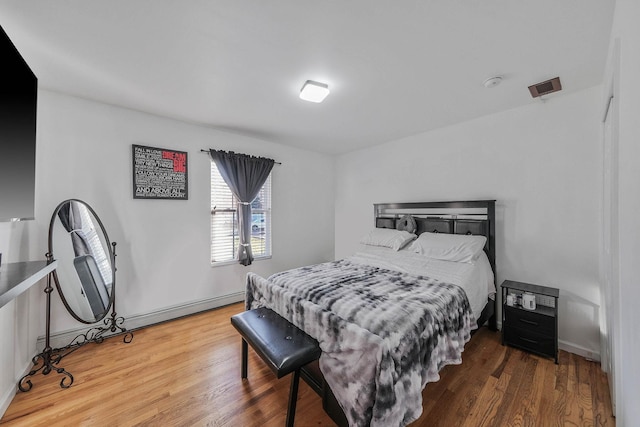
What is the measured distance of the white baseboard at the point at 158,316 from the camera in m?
2.26

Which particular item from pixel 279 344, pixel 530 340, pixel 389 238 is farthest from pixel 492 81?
pixel 279 344

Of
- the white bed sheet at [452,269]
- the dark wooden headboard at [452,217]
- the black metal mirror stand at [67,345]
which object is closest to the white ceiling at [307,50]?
the dark wooden headboard at [452,217]

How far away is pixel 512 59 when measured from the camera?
176 cm

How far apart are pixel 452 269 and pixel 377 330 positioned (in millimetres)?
1398

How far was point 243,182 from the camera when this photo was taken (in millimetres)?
3369

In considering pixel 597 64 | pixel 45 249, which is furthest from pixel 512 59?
pixel 45 249

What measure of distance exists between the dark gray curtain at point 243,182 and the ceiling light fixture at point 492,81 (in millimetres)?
2732

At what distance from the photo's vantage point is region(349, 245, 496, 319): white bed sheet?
7.17 feet

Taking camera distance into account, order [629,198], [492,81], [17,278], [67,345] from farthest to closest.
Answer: [67,345]
[492,81]
[17,278]
[629,198]

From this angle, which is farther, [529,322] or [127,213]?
[127,213]

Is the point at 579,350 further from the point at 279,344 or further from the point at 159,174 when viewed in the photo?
the point at 159,174

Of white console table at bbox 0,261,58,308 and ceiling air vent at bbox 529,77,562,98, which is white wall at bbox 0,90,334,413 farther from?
ceiling air vent at bbox 529,77,562,98

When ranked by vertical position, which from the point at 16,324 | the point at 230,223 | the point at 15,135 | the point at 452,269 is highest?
the point at 15,135

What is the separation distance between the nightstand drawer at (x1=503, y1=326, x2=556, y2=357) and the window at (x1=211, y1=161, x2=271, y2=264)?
306 cm
